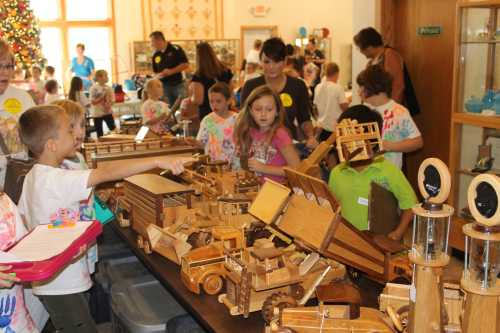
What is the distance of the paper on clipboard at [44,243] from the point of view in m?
1.81

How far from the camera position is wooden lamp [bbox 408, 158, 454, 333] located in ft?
4.34

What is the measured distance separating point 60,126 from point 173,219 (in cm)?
61

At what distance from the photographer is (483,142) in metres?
4.17

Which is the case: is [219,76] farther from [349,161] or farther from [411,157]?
[349,161]

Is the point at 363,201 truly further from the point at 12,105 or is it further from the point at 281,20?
the point at 281,20

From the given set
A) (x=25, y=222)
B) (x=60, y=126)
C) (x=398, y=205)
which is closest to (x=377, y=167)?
(x=398, y=205)

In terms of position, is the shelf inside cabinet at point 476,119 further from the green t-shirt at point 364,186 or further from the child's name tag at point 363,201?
the child's name tag at point 363,201

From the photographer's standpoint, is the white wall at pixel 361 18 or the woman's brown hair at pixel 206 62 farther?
the white wall at pixel 361 18

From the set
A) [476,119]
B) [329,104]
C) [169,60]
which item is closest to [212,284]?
[476,119]

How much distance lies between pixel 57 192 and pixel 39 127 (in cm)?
28

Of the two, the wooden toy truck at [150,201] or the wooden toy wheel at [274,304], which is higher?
the wooden toy truck at [150,201]

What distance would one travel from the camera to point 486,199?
3.96 ft

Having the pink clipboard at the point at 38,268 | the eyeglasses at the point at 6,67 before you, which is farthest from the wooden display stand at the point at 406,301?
the eyeglasses at the point at 6,67

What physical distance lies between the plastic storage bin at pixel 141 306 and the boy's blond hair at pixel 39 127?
83cm
